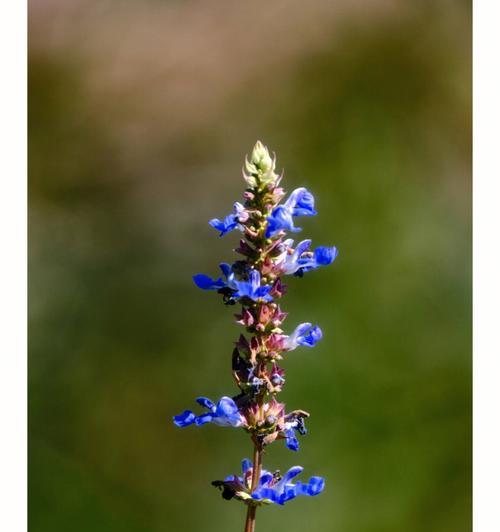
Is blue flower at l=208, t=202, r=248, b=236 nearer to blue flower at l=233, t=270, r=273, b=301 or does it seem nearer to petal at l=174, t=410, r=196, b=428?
blue flower at l=233, t=270, r=273, b=301

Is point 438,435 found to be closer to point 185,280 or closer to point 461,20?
point 185,280

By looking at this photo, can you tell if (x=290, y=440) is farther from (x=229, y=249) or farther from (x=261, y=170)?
(x=229, y=249)

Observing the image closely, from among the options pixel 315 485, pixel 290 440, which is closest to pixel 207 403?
pixel 290 440

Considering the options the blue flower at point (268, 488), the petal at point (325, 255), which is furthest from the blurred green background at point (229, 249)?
the petal at point (325, 255)

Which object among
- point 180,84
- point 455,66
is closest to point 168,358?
point 180,84

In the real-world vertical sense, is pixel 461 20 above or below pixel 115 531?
above

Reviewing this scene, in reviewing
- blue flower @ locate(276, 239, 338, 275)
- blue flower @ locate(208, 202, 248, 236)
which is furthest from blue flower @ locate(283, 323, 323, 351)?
blue flower @ locate(208, 202, 248, 236)
